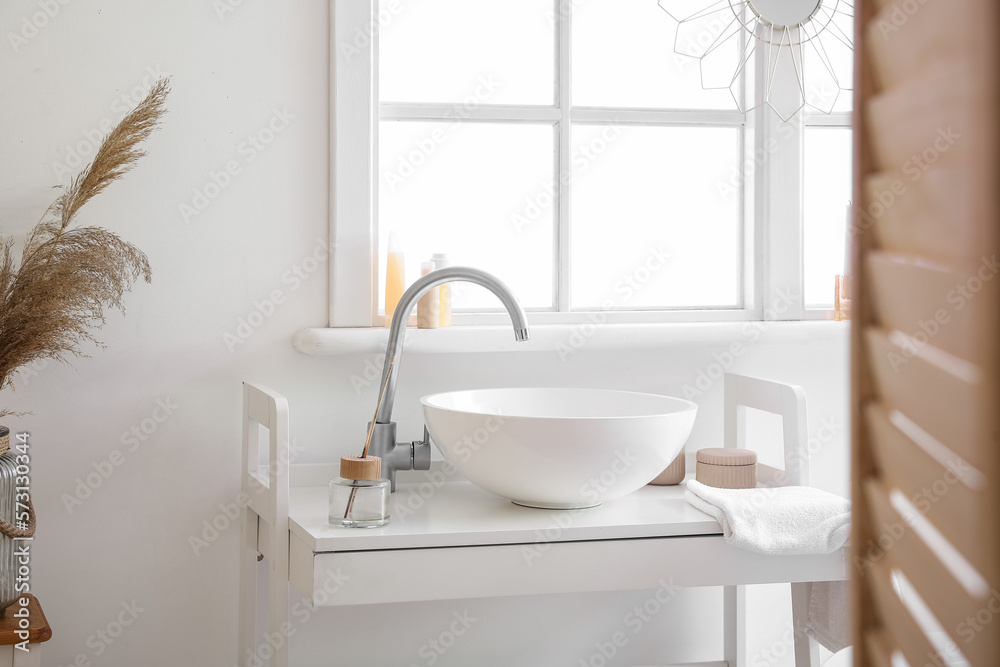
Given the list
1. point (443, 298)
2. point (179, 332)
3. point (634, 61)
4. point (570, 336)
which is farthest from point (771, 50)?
point (179, 332)

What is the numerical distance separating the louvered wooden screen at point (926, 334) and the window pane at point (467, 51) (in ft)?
Result: 5.56

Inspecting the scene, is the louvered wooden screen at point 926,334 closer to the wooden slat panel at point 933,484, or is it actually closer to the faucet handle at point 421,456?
the wooden slat panel at point 933,484

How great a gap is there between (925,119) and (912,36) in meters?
0.02

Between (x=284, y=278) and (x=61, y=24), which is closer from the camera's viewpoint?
(x=61, y=24)

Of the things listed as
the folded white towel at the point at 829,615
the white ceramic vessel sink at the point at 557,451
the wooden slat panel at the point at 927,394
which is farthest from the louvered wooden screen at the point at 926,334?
the folded white towel at the point at 829,615

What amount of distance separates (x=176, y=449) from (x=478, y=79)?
3.27 feet

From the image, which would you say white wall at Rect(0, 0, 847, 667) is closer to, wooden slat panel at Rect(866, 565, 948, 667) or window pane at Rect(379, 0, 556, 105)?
window pane at Rect(379, 0, 556, 105)

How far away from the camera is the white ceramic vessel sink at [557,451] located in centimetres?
124

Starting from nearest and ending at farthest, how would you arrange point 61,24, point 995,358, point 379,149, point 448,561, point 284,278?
1. point 995,358
2. point 448,561
3. point 61,24
4. point 284,278
5. point 379,149

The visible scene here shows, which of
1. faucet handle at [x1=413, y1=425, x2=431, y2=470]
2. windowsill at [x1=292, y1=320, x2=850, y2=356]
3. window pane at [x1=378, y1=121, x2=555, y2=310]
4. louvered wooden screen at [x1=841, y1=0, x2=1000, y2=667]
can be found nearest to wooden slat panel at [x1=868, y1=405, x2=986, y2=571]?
louvered wooden screen at [x1=841, y1=0, x2=1000, y2=667]

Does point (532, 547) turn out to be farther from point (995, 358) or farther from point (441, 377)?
point (995, 358)

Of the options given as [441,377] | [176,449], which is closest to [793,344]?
[441,377]

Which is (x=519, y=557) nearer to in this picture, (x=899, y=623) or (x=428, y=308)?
(x=428, y=308)

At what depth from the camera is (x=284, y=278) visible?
163cm
